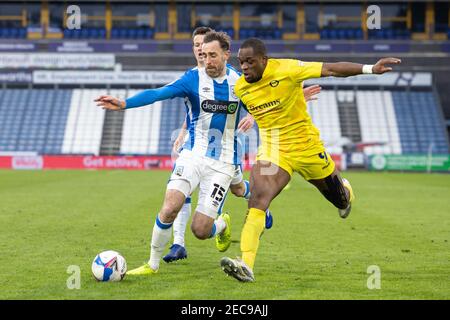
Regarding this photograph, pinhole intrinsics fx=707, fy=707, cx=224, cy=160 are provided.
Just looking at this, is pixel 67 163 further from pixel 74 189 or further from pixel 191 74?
pixel 191 74

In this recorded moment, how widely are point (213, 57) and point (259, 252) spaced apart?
2.77 m

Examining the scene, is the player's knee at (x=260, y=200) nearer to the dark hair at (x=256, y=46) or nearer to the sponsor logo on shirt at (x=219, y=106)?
the sponsor logo on shirt at (x=219, y=106)

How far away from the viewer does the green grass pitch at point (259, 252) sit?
6438mm

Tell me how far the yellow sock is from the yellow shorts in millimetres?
628

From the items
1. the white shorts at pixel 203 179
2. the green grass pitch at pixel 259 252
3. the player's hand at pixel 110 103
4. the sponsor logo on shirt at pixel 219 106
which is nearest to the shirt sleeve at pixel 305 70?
the sponsor logo on shirt at pixel 219 106

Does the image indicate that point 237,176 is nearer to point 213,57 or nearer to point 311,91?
point 311,91

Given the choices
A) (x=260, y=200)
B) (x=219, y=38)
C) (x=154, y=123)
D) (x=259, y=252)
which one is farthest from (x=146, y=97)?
(x=154, y=123)

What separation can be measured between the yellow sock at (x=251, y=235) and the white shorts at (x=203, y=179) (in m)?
0.67

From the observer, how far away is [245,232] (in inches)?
278

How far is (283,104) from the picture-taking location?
7.44 meters

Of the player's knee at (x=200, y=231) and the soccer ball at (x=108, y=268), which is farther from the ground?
the player's knee at (x=200, y=231)

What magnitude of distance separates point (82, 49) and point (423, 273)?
39.6 m

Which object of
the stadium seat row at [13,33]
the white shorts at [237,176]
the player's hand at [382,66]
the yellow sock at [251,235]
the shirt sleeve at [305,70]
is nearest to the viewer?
the player's hand at [382,66]

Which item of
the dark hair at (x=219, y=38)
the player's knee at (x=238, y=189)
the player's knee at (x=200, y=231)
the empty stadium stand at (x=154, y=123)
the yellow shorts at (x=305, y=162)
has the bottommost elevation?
the empty stadium stand at (x=154, y=123)
